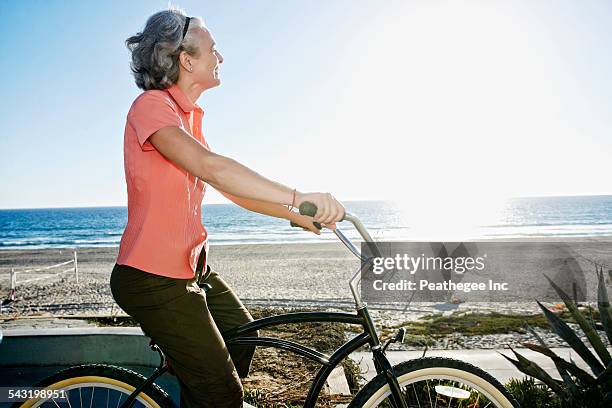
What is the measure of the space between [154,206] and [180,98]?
0.45 m

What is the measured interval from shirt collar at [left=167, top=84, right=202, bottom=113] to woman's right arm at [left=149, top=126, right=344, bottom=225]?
1.00 feet

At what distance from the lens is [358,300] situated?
5.99 feet

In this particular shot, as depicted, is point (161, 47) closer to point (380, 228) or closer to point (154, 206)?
point (154, 206)

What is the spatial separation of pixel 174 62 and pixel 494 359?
381 centimetres

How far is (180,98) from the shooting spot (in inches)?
78.8

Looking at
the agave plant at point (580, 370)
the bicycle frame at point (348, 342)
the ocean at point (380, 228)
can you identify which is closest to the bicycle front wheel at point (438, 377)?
the bicycle frame at point (348, 342)

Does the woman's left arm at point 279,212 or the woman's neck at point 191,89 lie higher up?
the woman's neck at point 191,89

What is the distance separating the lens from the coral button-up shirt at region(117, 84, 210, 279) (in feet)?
5.90

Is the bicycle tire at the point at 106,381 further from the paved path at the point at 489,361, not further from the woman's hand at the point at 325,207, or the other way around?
the paved path at the point at 489,361

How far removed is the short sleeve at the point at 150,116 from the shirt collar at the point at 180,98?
0.17m

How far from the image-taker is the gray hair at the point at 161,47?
193cm

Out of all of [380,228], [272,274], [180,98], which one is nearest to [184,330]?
[180,98]

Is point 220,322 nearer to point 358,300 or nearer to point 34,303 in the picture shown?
point 358,300

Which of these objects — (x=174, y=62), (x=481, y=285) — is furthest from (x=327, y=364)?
(x=481, y=285)
